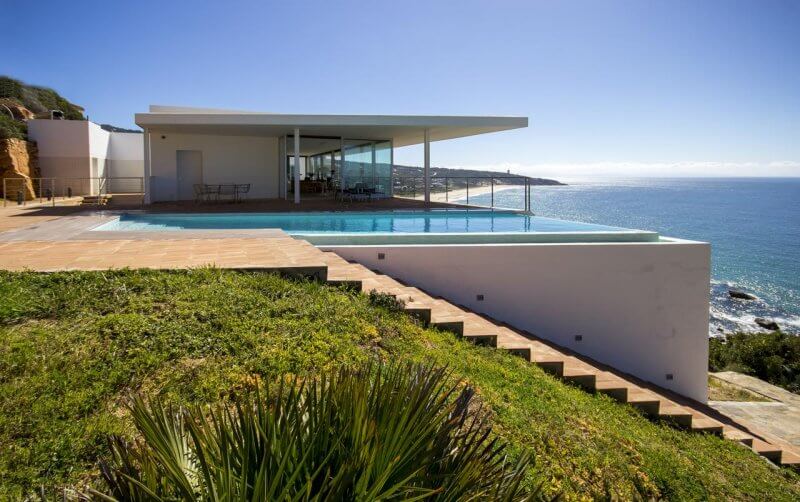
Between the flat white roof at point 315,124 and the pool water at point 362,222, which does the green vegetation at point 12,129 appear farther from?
the pool water at point 362,222

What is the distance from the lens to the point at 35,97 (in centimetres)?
4003

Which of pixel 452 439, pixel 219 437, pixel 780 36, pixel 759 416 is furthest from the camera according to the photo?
pixel 780 36

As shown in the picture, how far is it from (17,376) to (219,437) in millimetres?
2314

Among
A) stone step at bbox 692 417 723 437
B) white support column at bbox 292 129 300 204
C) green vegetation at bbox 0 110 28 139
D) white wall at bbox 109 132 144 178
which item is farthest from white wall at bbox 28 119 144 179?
stone step at bbox 692 417 723 437

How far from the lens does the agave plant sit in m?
1.94

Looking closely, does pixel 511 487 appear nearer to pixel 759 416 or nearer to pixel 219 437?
pixel 219 437

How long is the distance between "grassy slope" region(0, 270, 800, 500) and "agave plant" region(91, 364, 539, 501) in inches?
42.6

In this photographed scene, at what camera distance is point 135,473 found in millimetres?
2266

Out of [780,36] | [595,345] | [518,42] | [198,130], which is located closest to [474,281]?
[595,345]

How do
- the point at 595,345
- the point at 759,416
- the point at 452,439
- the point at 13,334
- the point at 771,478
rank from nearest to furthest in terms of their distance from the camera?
the point at 452,439 → the point at 13,334 → the point at 771,478 → the point at 595,345 → the point at 759,416

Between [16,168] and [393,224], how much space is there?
1891cm

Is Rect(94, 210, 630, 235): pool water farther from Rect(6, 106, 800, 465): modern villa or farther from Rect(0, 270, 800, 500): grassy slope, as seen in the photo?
Rect(0, 270, 800, 500): grassy slope

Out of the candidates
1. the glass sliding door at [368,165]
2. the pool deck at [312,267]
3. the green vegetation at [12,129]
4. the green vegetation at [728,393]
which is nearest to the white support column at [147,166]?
the glass sliding door at [368,165]

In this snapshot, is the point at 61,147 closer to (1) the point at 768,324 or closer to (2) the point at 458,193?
(2) the point at 458,193
